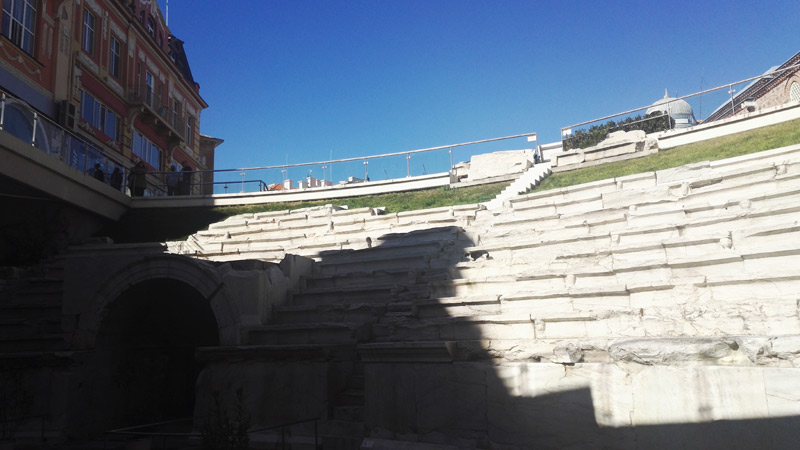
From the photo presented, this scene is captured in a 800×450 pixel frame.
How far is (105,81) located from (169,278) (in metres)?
20.6

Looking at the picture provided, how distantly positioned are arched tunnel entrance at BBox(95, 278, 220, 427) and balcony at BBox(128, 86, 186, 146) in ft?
66.0

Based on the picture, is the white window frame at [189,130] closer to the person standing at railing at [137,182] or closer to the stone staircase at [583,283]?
the person standing at railing at [137,182]

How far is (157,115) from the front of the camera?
2997 cm

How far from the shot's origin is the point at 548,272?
26.0ft

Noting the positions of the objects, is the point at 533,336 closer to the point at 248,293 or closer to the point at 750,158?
the point at 248,293

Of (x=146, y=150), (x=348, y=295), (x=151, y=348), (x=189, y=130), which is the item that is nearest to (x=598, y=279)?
(x=348, y=295)

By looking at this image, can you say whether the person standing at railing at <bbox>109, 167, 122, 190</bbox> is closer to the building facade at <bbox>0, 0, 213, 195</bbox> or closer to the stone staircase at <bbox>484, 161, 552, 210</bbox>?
the building facade at <bbox>0, 0, 213, 195</bbox>

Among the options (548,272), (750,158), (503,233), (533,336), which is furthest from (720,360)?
(750,158)

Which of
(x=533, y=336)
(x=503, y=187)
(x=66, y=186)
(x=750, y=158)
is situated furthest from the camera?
(x=503, y=187)

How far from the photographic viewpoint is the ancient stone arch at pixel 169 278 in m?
8.97

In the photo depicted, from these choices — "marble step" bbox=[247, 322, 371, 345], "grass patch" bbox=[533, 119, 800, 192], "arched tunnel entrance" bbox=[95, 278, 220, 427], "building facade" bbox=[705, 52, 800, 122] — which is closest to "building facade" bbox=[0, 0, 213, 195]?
"arched tunnel entrance" bbox=[95, 278, 220, 427]

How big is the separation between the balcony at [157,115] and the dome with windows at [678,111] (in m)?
23.9

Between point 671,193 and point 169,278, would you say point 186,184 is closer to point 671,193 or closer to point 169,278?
point 169,278

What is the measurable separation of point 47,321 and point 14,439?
367 centimetres
